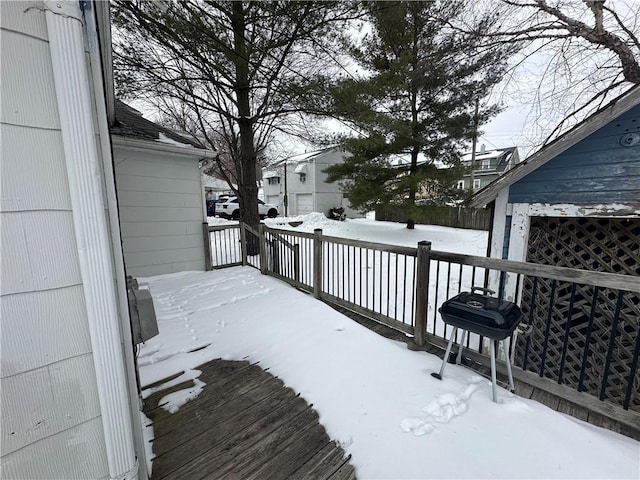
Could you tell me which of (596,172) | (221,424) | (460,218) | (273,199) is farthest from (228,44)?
(273,199)

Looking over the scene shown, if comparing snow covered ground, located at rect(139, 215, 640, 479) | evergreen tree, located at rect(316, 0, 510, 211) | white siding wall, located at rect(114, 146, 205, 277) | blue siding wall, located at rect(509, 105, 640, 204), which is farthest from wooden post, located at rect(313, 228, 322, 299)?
white siding wall, located at rect(114, 146, 205, 277)

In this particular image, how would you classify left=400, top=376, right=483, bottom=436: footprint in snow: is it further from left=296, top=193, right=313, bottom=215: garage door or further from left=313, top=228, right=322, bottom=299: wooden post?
left=296, top=193, right=313, bottom=215: garage door

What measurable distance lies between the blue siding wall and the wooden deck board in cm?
326

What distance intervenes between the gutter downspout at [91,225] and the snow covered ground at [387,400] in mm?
977

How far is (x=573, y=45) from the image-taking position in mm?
4438

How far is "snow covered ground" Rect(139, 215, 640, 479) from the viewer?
1500mm

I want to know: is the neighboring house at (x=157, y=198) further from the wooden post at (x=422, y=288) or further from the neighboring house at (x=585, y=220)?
the neighboring house at (x=585, y=220)

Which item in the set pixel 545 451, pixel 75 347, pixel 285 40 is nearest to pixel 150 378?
pixel 75 347

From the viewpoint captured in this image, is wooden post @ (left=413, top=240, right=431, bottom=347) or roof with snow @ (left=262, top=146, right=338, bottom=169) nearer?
wooden post @ (left=413, top=240, right=431, bottom=347)

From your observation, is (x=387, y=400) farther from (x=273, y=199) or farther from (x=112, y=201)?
(x=273, y=199)

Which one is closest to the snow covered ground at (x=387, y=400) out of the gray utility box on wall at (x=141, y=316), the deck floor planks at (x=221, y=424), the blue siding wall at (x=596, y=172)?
the deck floor planks at (x=221, y=424)

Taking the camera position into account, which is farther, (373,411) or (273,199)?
(273,199)

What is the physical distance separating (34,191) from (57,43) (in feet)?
1.56

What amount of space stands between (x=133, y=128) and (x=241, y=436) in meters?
5.83
